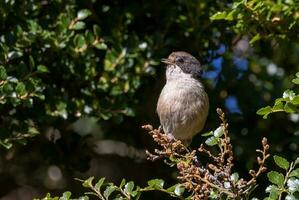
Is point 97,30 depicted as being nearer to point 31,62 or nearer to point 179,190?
point 31,62

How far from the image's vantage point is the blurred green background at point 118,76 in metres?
5.12

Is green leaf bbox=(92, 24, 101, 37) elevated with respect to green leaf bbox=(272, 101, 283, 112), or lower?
elevated

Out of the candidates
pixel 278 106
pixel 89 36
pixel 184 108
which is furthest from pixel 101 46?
pixel 278 106

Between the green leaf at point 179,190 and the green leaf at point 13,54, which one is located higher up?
the green leaf at point 13,54

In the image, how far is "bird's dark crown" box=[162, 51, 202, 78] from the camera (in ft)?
18.9

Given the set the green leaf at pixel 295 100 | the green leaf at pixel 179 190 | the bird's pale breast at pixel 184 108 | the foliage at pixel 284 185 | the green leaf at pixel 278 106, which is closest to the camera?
Answer: the foliage at pixel 284 185

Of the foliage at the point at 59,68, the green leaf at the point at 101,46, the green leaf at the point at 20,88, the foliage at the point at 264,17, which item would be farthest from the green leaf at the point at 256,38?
the green leaf at the point at 20,88

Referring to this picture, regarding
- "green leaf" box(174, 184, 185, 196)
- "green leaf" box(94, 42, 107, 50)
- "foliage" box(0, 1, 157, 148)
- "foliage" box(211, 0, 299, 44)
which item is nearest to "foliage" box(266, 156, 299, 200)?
"green leaf" box(174, 184, 185, 196)

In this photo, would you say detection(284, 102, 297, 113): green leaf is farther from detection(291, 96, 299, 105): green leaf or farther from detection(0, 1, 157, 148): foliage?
detection(0, 1, 157, 148): foliage

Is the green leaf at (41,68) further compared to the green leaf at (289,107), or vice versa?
the green leaf at (41,68)

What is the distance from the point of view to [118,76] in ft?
18.2

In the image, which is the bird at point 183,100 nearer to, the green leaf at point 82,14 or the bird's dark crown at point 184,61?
the bird's dark crown at point 184,61

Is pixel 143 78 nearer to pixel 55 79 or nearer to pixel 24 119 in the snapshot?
pixel 55 79

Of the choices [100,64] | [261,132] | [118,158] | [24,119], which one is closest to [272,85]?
[261,132]
